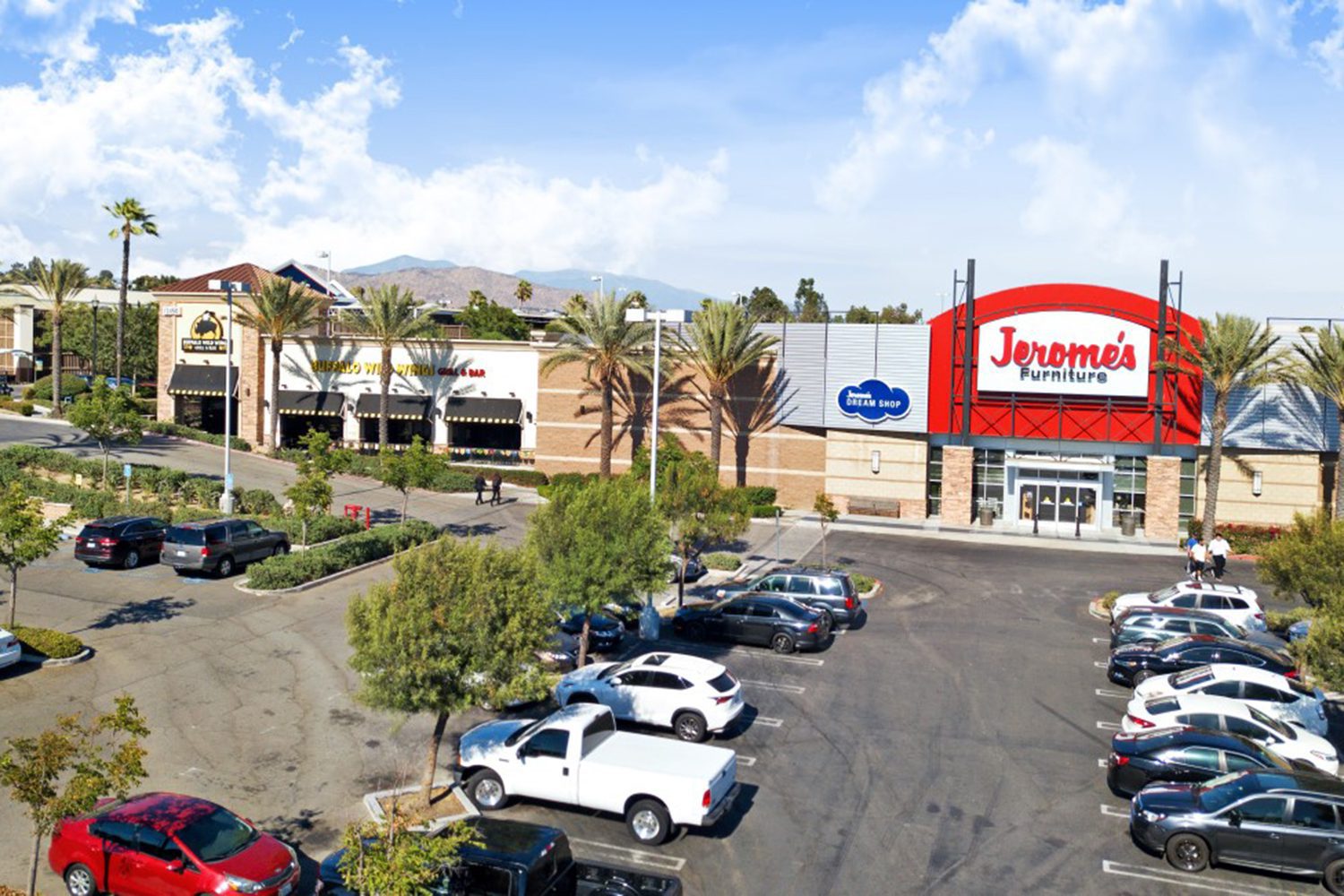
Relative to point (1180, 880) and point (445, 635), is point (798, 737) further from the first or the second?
point (445, 635)

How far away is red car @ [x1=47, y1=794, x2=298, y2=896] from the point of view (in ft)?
44.9

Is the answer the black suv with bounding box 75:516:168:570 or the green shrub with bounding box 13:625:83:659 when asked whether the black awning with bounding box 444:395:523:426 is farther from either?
the green shrub with bounding box 13:625:83:659

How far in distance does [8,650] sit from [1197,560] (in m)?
34.9

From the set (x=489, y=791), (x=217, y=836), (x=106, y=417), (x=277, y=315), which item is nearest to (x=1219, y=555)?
(x=489, y=791)

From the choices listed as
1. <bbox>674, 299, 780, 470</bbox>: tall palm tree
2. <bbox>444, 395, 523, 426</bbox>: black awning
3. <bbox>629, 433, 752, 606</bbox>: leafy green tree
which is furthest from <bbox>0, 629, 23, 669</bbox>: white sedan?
<bbox>444, 395, 523, 426</bbox>: black awning

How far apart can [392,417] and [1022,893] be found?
50.3m

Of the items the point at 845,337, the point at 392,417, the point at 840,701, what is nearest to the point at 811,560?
the point at 845,337

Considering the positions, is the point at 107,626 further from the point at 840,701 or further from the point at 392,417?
the point at 392,417

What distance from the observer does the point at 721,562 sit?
39.1 m

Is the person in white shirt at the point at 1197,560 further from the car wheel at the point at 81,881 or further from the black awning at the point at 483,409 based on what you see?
the car wheel at the point at 81,881

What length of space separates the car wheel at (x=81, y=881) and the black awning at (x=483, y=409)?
147 feet

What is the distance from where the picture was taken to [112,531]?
32656 mm

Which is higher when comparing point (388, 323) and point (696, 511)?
point (388, 323)

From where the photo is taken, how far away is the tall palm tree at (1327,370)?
41.8m
